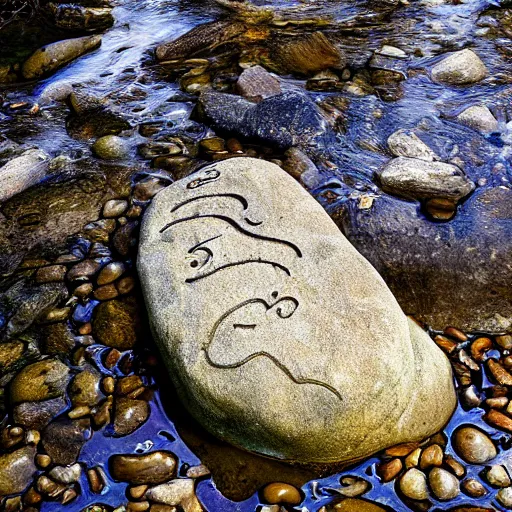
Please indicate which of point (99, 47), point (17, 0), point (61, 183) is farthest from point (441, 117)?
point (17, 0)

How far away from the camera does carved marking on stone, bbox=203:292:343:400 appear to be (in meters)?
2.55

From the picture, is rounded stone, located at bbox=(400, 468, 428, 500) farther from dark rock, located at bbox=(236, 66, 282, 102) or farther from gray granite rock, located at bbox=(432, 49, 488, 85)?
gray granite rock, located at bbox=(432, 49, 488, 85)

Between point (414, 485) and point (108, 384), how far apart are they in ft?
4.63

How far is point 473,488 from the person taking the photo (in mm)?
2580

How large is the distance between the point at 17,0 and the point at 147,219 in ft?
13.9

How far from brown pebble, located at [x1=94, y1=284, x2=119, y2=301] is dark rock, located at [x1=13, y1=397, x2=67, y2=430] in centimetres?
60

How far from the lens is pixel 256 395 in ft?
8.19

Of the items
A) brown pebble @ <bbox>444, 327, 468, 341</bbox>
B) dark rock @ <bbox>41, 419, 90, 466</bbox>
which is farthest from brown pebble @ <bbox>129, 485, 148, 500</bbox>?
brown pebble @ <bbox>444, 327, 468, 341</bbox>

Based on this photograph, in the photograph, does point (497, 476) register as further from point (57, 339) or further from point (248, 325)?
point (57, 339)

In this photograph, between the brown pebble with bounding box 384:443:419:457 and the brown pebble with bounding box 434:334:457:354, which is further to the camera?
the brown pebble with bounding box 434:334:457:354

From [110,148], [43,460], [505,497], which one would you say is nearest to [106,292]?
[43,460]

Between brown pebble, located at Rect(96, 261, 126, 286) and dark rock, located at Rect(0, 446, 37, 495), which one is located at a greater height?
brown pebble, located at Rect(96, 261, 126, 286)

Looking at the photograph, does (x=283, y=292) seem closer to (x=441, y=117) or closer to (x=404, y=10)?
(x=441, y=117)

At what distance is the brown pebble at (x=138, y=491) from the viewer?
259 centimetres
